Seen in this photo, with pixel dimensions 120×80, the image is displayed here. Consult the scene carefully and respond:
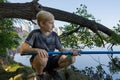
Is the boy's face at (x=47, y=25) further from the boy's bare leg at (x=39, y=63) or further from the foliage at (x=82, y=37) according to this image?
the foliage at (x=82, y=37)

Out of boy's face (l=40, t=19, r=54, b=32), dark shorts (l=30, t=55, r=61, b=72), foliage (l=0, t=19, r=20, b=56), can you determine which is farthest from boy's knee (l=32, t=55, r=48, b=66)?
foliage (l=0, t=19, r=20, b=56)

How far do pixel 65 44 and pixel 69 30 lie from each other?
558 millimetres

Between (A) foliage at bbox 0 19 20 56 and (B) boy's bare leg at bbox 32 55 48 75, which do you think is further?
(A) foliage at bbox 0 19 20 56

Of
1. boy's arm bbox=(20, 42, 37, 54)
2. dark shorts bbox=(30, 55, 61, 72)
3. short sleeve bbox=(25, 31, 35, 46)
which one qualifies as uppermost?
short sleeve bbox=(25, 31, 35, 46)

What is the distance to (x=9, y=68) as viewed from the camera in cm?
1195

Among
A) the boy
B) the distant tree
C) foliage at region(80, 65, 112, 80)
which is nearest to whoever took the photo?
the boy

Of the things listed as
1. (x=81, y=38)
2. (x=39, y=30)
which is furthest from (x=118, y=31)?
(x=39, y=30)

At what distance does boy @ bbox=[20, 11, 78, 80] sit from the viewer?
4305mm

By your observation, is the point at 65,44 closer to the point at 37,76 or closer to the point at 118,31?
the point at 118,31

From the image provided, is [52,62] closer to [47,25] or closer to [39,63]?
[39,63]

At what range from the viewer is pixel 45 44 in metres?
4.44

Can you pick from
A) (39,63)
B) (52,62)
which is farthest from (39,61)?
(52,62)

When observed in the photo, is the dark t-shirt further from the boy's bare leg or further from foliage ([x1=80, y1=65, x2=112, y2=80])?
foliage ([x1=80, y1=65, x2=112, y2=80])

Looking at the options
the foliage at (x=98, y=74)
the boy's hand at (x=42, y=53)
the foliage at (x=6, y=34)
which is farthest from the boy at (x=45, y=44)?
the foliage at (x=98, y=74)
